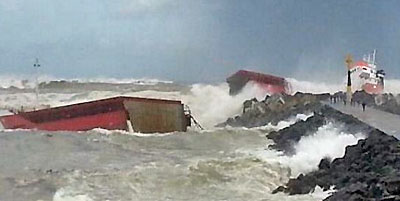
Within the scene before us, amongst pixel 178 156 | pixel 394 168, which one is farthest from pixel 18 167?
pixel 394 168

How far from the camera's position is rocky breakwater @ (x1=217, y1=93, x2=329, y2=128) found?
24.8 m

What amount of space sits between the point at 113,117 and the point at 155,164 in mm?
8583

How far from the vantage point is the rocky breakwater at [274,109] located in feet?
81.3

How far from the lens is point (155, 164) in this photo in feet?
46.3

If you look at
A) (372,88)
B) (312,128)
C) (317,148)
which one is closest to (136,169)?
(317,148)

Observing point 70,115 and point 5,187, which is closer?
point 5,187

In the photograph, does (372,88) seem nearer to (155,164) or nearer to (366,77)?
(366,77)

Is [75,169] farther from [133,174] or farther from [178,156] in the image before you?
[178,156]

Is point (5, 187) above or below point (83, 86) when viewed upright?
below

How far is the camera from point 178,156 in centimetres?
1559

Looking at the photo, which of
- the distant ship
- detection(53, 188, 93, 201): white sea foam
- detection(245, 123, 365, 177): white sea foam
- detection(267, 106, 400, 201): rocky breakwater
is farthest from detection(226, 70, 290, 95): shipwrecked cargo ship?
detection(53, 188, 93, 201): white sea foam

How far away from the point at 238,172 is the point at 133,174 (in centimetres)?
178

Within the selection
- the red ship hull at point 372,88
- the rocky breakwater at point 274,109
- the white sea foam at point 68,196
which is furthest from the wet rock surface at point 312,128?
the red ship hull at point 372,88

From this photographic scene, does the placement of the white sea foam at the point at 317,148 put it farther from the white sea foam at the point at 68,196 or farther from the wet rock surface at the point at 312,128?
the white sea foam at the point at 68,196
